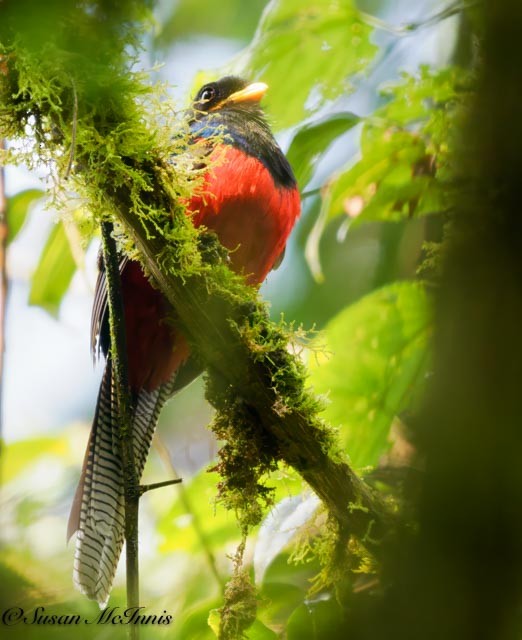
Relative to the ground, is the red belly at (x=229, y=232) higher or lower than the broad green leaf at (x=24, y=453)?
lower

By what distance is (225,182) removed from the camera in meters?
3.02

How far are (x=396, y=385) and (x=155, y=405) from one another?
135 cm

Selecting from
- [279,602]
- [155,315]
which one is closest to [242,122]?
[155,315]

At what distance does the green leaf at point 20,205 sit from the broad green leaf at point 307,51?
0.87 m

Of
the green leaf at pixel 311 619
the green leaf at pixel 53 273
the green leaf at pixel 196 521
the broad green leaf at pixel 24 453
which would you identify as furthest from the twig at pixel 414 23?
the broad green leaf at pixel 24 453

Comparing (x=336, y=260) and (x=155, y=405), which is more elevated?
(x=336, y=260)

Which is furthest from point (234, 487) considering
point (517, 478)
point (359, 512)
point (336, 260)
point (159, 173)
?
point (336, 260)

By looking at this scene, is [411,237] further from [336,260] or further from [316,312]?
[336,260]

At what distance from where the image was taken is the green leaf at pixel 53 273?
297cm

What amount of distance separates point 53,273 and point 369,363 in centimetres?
132

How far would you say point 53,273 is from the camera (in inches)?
119

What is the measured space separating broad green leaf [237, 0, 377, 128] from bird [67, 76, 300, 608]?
0.29 meters

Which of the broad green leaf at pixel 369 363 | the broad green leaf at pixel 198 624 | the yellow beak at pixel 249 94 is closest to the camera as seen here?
the broad green leaf at pixel 198 624

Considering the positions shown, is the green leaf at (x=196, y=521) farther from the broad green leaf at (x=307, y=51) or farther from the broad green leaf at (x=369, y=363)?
the broad green leaf at (x=307, y=51)
